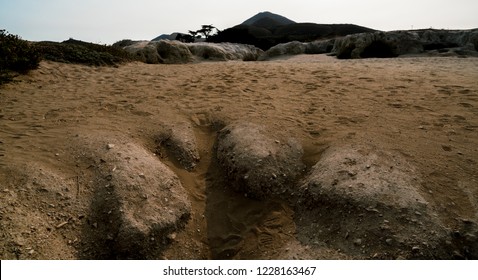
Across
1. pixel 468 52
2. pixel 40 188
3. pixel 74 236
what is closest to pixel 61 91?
pixel 40 188

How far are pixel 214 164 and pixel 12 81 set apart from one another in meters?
6.80

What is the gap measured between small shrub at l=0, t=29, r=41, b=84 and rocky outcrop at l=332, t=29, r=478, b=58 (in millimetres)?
15512

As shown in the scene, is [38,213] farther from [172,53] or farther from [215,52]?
[215,52]

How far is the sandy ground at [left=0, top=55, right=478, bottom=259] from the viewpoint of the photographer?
4.43 m

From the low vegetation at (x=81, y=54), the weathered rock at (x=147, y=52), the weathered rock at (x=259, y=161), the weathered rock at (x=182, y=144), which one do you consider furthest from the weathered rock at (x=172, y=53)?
the weathered rock at (x=259, y=161)

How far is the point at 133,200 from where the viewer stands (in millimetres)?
4785

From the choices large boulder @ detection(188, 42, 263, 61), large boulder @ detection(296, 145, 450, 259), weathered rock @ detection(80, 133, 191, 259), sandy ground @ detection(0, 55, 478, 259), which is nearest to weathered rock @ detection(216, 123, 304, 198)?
sandy ground @ detection(0, 55, 478, 259)

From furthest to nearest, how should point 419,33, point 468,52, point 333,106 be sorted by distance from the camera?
point 419,33 < point 468,52 < point 333,106

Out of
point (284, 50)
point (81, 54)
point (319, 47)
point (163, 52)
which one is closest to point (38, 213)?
point (81, 54)

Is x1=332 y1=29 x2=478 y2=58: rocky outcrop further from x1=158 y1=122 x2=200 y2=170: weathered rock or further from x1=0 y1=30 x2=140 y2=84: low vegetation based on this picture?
x1=158 y1=122 x2=200 y2=170: weathered rock

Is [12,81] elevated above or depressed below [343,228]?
above

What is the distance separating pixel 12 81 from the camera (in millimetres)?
9188

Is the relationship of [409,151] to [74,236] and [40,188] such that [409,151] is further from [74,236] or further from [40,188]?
[40,188]
